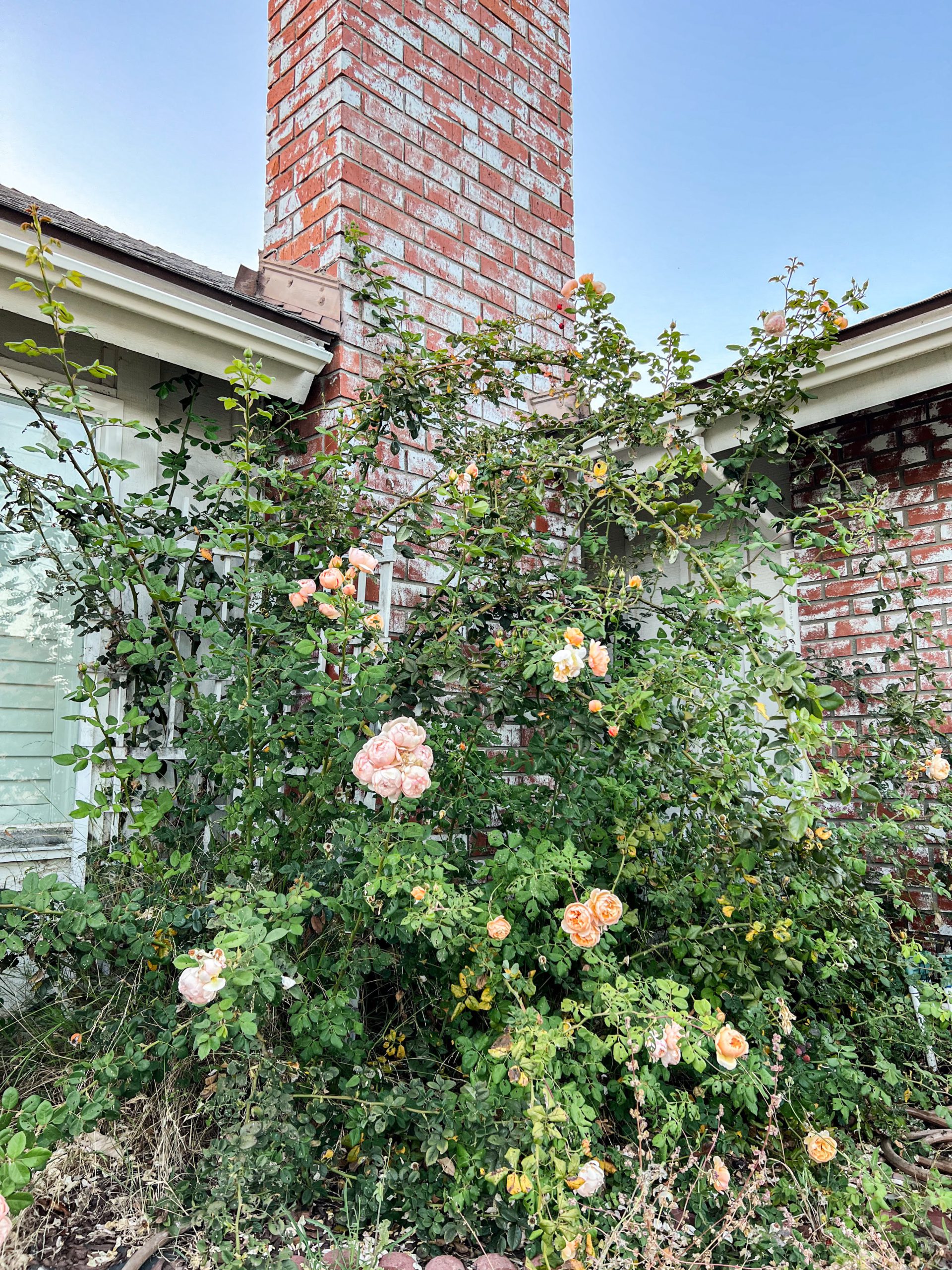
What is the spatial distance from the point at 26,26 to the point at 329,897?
555cm

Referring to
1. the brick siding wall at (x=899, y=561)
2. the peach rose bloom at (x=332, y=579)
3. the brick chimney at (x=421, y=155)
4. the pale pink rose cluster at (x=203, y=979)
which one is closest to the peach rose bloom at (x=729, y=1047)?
the pale pink rose cluster at (x=203, y=979)

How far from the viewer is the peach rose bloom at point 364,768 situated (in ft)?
5.28

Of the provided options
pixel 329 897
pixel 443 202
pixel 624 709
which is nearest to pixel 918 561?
pixel 624 709

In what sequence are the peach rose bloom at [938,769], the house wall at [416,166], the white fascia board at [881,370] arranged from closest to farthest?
1. the peach rose bloom at [938,769]
2. the white fascia board at [881,370]
3. the house wall at [416,166]

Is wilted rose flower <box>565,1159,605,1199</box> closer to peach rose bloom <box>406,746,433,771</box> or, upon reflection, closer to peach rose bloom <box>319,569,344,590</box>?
peach rose bloom <box>406,746,433,771</box>

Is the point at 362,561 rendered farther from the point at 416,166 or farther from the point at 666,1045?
the point at 416,166

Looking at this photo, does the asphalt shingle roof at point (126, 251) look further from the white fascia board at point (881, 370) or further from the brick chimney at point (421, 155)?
the white fascia board at point (881, 370)

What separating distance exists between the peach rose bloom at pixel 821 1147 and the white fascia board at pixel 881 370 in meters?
2.35

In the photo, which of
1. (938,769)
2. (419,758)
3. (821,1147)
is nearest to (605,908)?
(419,758)

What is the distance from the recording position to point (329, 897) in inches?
70.9

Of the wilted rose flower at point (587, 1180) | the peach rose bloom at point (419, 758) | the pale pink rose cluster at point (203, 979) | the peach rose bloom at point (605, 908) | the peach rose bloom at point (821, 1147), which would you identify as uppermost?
the peach rose bloom at point (419, 758)

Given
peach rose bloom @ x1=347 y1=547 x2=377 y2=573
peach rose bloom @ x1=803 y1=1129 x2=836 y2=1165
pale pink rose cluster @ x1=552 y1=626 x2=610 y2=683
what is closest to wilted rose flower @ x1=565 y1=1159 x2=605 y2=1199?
peach rose bloom @ x1=803 y1=1129 x2=836 y2=1165

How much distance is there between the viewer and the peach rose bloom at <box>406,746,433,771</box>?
5.31ft

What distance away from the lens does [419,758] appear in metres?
1.62
